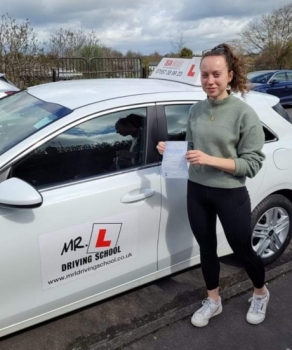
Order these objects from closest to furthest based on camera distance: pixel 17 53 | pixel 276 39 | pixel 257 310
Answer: pixel 257 310 → pixel 17 53 → pixel 276 39

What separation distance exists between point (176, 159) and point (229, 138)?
0.32 m

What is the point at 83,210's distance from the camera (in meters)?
2.10

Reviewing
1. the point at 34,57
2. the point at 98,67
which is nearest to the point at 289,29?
the point at 98,67

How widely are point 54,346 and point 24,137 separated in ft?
4.27

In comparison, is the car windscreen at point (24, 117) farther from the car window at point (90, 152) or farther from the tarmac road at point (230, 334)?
the tarmac road at point (230, 334)

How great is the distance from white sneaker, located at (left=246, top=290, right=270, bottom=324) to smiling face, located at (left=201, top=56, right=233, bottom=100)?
4.74 feet

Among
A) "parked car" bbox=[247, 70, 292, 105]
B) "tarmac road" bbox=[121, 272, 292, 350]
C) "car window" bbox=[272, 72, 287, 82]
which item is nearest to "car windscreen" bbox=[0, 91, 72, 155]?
"tarmac road" bbox=[121, 272, 292, 350]

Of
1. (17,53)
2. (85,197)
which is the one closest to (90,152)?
(85,197)

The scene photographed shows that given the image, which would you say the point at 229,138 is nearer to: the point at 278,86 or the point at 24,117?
the point at 24,117

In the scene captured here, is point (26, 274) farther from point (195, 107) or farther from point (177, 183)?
point (195, 107)

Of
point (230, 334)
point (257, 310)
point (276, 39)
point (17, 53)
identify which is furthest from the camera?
point (276, 39)

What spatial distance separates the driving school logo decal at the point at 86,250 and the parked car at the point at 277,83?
11496 mm

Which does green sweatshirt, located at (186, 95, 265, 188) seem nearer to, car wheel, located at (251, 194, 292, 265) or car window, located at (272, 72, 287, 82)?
car wheel, located at (251, 194, 292, 265)

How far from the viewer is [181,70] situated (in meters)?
3.11
